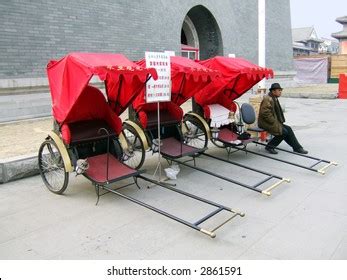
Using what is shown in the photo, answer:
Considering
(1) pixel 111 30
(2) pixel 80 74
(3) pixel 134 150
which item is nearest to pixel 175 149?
(3) pixel 134 150

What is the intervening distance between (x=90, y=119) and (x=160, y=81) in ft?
3.53

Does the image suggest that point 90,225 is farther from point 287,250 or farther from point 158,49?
point 158,49

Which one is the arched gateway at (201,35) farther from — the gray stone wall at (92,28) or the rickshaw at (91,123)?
the rickshaw at (91,123)

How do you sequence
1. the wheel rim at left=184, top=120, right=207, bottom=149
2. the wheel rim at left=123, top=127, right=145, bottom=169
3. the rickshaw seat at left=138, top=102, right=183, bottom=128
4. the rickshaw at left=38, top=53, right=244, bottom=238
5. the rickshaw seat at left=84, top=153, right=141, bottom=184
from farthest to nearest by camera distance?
the wheel rim at left=184, top=120, right=207, bottom=149 → the rickshaw seat at left=138, top=102, right=183, bottom=128 → the wheel rim at left=123, top=127, right=145, bottom=169 → the rickshaw seat at left=84, top=153, right=141, bottom=184 → the rickshaw at left=38, top=53, right=244, bottom=238

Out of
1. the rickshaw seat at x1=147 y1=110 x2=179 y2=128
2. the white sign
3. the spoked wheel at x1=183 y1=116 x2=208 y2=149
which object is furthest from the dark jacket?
the white sign

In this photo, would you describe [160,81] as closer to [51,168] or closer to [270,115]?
[51,168]

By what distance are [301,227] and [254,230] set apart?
0.49 metres

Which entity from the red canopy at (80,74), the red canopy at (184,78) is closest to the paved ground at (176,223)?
the red canopy at (80,74)

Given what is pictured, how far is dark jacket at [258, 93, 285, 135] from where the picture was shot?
6461 millimetres

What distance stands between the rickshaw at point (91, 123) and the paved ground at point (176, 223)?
8.3 inches

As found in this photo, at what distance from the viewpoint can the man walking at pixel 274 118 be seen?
6469mm

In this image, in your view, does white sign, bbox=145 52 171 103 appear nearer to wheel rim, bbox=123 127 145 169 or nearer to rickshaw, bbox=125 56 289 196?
rickshaw, bbox=125 56 289 196

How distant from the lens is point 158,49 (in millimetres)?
12422
